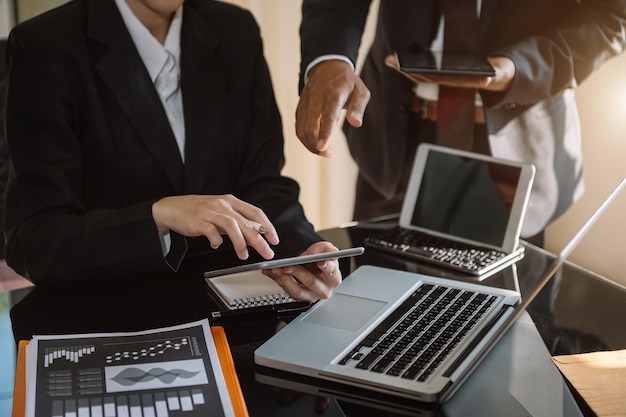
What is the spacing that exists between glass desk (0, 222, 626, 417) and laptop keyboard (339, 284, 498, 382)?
0.05 m

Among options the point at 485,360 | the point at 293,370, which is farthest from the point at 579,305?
the point at 293,370

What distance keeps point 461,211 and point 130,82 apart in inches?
25.0

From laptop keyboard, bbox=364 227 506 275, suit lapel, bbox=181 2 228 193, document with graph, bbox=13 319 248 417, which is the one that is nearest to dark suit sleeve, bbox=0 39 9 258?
suit lapel, bbox=181 2 228 193

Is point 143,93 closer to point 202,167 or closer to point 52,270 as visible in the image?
point 202,167

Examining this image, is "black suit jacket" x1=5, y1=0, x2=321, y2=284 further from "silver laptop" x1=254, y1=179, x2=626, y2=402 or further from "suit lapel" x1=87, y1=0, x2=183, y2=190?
"silver laptop" x1=254, y1=179, x2=626, y2=402

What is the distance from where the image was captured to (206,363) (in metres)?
0.94

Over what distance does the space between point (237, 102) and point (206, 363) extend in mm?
695

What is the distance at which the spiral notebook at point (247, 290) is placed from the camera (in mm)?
1120

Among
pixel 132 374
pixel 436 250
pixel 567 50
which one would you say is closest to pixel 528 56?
pixel 567 50

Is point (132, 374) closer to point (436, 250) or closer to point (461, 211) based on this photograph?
point (436, 250)

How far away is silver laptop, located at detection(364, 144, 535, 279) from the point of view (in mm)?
1341

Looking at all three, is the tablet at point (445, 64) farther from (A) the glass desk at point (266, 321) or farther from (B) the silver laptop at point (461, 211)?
(A) the glass desk at point (266, 321)

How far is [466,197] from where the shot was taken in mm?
1418

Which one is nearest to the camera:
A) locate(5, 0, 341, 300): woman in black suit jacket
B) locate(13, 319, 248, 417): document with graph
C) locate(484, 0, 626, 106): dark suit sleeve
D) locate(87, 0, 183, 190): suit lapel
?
locate(13, 319, 248, 417): document with graph
